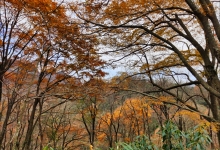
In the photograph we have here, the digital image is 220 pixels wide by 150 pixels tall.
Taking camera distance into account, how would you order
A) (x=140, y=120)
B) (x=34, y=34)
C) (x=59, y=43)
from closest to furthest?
(x=59, y=43) < (x=34, y=34) < (x=140, y=120)

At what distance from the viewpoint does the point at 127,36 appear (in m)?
5.85

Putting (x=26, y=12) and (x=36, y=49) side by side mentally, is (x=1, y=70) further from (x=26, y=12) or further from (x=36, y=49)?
(x=26, y=12)

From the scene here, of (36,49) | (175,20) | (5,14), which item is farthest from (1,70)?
(175,20)

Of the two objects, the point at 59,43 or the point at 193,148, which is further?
the point at 59,43

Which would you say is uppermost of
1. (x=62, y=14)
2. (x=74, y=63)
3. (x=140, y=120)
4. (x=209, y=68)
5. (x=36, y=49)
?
(x=62, y=14)

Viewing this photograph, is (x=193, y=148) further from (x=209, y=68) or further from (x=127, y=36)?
(x=127, y=36)

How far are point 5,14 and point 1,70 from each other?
1709mm

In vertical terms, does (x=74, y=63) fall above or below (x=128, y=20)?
below

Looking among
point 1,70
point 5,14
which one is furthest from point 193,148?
point 5,14

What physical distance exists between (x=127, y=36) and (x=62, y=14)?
2.05 meters

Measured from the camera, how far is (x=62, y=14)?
5547 mm

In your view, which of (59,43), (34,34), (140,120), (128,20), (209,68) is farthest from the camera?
(140,120)

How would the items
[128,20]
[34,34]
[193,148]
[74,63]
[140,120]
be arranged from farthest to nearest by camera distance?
[140,120], [74,63], [34,34], [128,20], [193,148]

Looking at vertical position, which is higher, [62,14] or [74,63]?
[62,14]
